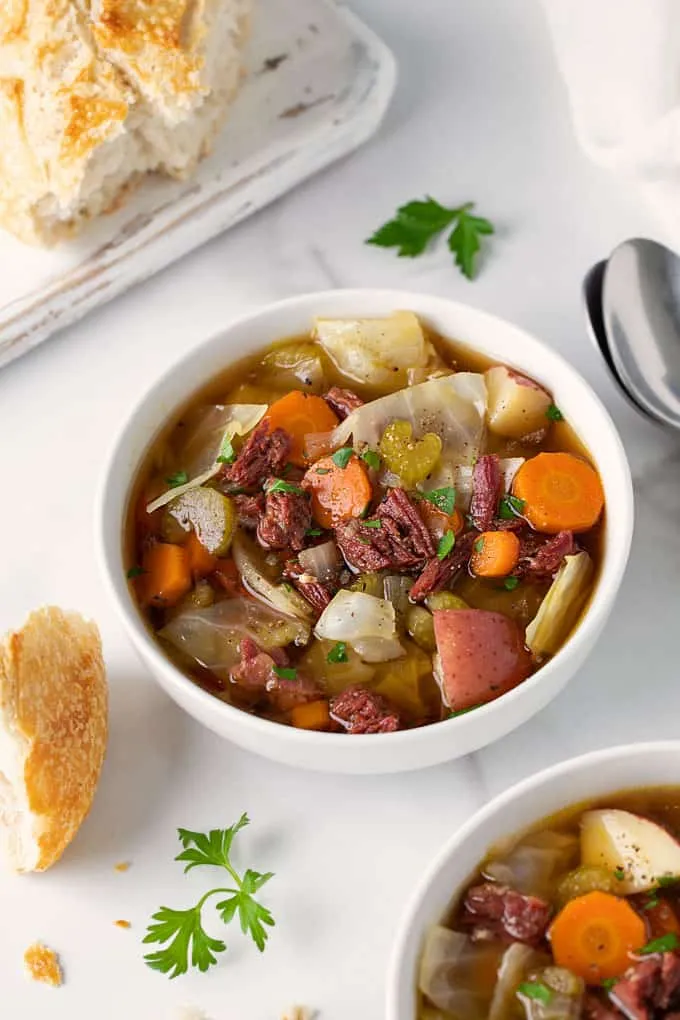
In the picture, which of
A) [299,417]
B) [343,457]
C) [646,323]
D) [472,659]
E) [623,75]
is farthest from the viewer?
[623,75]

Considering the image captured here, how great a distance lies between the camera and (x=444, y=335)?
118 inches

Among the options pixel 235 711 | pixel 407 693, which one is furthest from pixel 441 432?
pixel 235 711

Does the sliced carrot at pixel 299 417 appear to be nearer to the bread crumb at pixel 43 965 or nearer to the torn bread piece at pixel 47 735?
the torn bread piece at pixel 47 735

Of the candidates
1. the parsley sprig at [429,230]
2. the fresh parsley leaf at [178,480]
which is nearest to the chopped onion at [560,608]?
the fresh parsley leaf at [178,480]

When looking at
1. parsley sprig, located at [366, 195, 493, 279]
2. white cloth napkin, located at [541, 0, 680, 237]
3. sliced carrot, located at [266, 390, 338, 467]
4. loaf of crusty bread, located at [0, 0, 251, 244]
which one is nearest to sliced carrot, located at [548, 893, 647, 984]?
sliced carrot, located at [266, 390, 338, 467]

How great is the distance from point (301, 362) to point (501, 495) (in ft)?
1.90

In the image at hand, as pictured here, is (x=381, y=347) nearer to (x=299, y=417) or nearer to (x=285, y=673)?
(x=299, y=417)

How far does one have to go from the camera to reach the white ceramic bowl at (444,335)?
2.43 m

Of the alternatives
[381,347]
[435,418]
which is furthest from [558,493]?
[381,347]

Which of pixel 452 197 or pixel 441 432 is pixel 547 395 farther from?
pixel 452 197

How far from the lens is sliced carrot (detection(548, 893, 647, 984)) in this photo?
2.11 meters

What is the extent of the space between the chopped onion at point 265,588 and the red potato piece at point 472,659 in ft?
0.94

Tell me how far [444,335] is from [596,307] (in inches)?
17.8

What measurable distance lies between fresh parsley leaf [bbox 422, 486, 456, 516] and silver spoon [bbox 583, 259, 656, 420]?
2.17 feet
